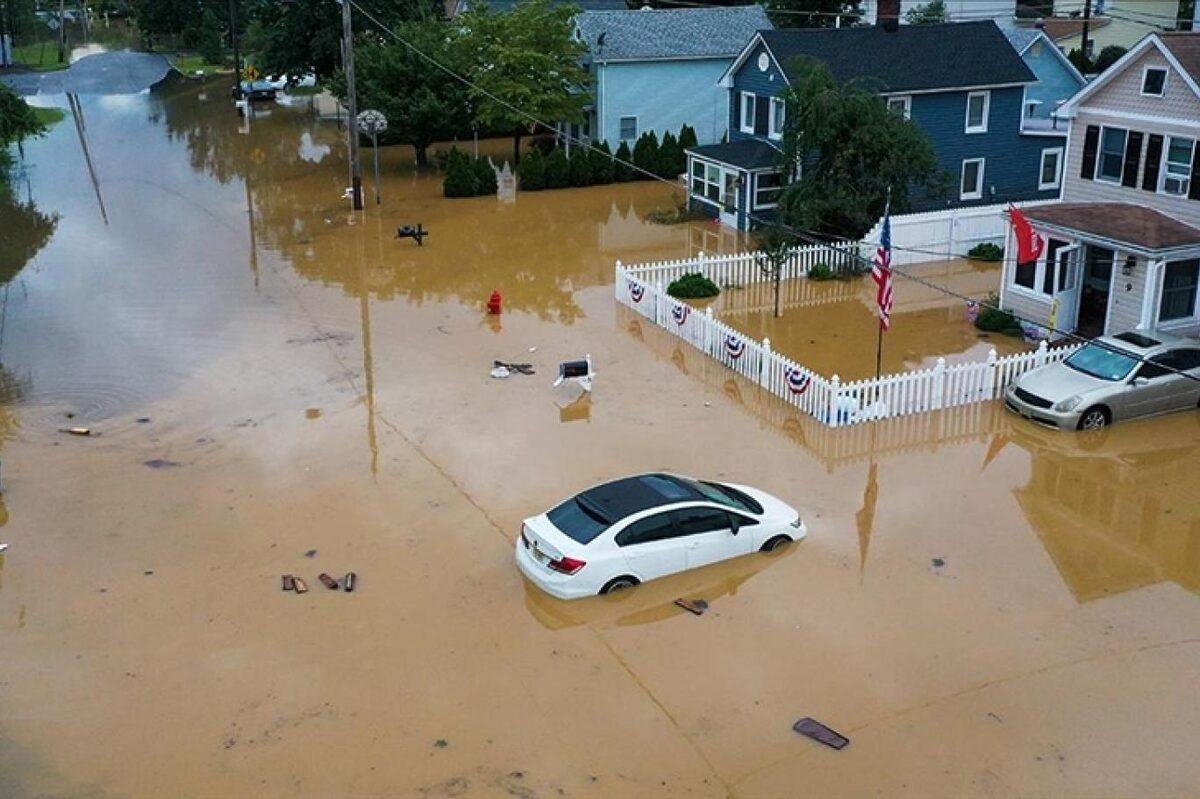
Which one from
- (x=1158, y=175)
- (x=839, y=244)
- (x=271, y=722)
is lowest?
(x=271, y=722)

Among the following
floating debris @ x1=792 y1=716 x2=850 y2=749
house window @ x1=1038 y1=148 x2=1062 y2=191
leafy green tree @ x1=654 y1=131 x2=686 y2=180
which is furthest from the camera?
leafy green tree @ x1=654 y1=131 x2=686 y2=180

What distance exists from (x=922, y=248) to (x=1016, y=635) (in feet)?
66.9

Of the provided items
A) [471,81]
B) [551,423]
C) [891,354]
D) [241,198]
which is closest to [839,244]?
[891,354]

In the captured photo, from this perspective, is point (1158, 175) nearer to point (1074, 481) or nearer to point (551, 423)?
point (1074, 481)

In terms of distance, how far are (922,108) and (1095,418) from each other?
19.7 meters

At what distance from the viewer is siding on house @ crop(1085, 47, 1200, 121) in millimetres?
24797

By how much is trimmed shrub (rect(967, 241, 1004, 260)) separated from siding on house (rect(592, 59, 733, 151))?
18.0 meters

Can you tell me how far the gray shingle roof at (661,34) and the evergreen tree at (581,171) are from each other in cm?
546

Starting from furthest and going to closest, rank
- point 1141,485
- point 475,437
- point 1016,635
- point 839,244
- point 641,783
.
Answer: point 839,244
point 475,437
point 1141,485
point 1016,635
point 641,783

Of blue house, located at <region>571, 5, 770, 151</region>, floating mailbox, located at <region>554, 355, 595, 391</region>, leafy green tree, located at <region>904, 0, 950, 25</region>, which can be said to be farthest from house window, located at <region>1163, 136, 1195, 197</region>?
leafy green tree, located at <region>904, 0, 950, 25</region>

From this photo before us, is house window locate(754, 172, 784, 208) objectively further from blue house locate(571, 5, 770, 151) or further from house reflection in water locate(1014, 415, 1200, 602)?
house reflection in water locate(1014, 415, 1200, 602)

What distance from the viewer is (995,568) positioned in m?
15.8

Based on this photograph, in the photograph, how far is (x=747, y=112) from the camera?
40.2 meters

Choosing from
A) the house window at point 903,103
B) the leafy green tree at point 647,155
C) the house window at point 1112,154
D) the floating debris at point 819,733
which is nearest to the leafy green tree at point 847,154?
the house window at point 1112,154
